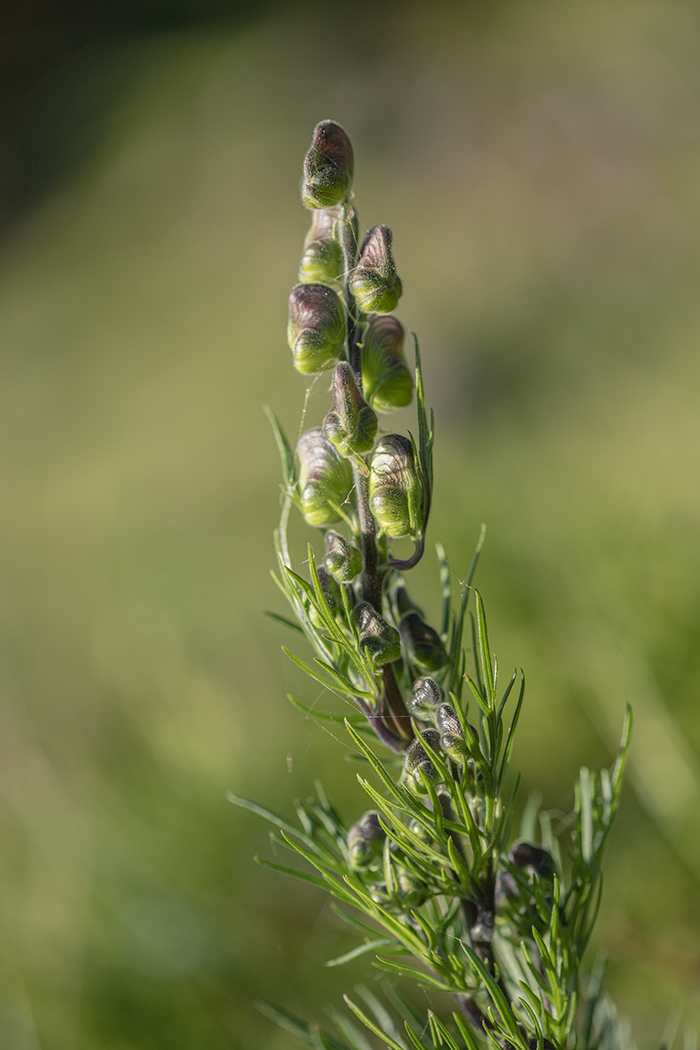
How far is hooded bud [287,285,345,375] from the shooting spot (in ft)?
0.60

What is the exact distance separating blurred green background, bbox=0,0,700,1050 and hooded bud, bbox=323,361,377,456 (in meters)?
0.34

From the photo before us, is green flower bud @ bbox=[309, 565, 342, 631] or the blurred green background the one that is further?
the blurred green background

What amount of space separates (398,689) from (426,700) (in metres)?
0.01

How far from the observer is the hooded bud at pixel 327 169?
7.2 inches

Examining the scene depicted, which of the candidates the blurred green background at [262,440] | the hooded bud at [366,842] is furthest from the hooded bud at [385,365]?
the blurred green background at [262,440]

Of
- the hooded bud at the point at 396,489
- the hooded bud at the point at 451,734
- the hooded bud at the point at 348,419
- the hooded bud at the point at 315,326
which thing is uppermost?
the hooded bud at the point at 315,326

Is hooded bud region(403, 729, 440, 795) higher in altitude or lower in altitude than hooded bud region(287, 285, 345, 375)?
lower

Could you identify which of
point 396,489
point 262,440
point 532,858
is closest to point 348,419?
point 396,489

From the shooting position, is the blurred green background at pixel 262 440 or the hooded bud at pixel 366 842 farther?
the blurred green background at pixel 262 440

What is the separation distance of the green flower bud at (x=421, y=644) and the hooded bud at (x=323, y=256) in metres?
0.09

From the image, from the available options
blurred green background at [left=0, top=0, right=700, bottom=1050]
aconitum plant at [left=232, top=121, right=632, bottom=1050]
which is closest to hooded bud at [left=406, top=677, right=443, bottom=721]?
aconitum plant at [left=232, top=121, right=632, bottom=1050]

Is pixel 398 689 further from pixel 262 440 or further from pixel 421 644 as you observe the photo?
pixel 262 440

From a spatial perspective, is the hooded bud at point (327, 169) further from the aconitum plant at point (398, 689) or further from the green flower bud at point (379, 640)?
the green flower bud at point (379, 640)

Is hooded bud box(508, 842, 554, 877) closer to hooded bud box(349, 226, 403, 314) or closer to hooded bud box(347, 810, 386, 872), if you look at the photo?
hooded bud box(347, 810, 386, 872)
